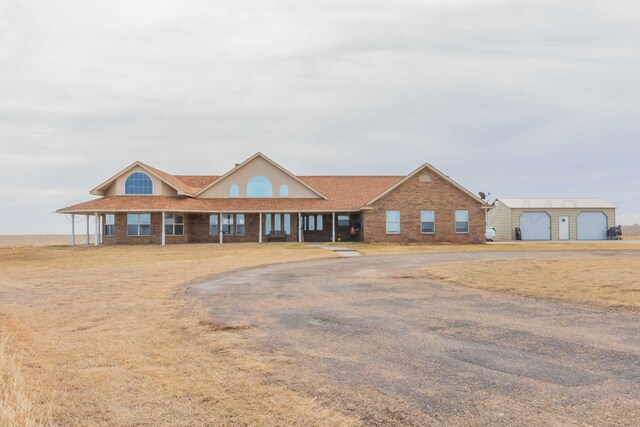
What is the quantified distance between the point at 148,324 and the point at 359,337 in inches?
158

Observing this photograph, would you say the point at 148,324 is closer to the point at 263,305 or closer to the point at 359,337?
the point at 263,305

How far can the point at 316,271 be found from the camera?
19203 mm

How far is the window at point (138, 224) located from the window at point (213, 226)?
15.7ft

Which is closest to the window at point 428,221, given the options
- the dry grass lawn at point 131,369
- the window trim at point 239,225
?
the window trim at point 239,225

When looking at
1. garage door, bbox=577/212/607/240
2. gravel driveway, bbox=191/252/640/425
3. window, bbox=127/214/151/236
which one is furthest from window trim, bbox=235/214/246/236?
garage door, bbox=577/212/607/240

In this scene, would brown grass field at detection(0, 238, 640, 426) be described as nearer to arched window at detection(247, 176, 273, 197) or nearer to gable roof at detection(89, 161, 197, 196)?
gable roof at detection(89, 161, 197, 196)

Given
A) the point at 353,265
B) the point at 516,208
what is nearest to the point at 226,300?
the point at 353,265

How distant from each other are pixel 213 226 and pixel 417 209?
16.5 m

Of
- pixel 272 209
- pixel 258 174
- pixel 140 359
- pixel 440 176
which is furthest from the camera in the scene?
pixel 258 174

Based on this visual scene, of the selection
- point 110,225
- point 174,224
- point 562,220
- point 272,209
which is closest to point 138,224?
point 110,225

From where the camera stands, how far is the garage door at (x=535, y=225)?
154 ft

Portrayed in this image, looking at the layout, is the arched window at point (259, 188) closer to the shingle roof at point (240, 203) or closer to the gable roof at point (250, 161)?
the shingle roof at point (240, 203)

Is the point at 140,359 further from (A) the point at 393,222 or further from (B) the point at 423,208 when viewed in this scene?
(B) the point at 423,208

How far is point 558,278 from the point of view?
51.6 ft
